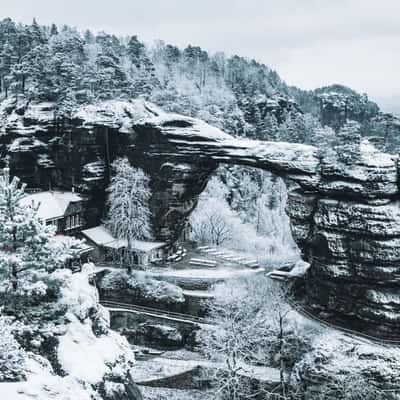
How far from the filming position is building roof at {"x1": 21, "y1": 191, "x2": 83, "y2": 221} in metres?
41.5

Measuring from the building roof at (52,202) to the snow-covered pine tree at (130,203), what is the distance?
168 inches

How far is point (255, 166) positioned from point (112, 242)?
16.3 m

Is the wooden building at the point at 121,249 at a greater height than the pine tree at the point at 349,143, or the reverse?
the pine tree at the point at 349,143

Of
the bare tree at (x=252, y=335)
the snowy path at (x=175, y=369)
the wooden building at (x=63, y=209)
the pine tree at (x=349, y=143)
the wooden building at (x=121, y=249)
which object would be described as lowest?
the snowy path at (x=175, y=369)

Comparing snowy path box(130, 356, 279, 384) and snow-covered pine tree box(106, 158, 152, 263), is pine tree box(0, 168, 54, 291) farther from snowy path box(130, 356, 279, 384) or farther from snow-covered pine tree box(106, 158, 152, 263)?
snow-covered pine tree box(106, 158, 152, 263)

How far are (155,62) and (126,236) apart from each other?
74.8m

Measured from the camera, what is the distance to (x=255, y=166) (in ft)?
130

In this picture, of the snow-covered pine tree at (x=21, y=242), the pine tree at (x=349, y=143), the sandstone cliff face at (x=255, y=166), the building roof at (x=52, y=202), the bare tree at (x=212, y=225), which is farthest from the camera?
the bare tree at (x=212, y=225)

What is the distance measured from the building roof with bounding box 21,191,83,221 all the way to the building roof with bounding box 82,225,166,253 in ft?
11.0

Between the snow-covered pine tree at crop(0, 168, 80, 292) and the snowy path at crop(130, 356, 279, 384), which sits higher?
the snow-covered pine tree at crop(0, 168, 80, 292)

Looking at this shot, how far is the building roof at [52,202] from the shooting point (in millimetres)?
41500

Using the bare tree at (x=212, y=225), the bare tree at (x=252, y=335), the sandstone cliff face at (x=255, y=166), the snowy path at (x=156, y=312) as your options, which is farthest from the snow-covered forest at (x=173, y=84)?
the snowy path at (x=156, y=312)

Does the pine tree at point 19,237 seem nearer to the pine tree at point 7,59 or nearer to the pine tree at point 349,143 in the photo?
the pine tree at point 349,143

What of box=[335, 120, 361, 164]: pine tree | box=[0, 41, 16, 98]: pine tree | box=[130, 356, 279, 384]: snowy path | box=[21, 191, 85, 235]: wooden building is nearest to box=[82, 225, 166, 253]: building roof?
box=[21, 191, 85, 235]: wooden building
